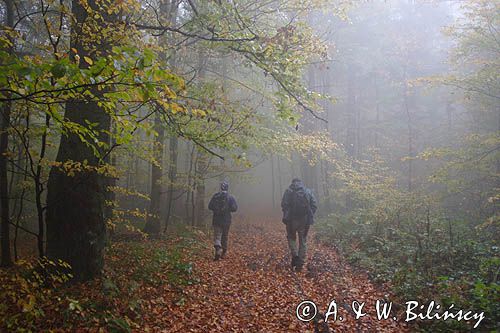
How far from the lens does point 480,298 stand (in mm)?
5188

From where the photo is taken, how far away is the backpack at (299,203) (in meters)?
9.02

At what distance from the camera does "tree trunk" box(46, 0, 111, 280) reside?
18.7 feet

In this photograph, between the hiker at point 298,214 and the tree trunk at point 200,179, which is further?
the tree trunk at point 200,179

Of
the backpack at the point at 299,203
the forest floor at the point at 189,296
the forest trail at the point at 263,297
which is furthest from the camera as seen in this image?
the backpack at the point at 299,203

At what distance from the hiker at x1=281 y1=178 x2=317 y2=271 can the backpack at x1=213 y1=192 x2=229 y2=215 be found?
190 cm

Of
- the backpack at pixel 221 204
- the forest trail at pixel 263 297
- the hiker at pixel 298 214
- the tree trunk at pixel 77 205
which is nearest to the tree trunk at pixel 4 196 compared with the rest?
the tree trunk at pixel 77 205

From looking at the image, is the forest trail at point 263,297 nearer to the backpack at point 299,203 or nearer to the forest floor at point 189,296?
the forest floor at point 189,296

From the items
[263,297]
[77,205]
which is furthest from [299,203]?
[77,205]

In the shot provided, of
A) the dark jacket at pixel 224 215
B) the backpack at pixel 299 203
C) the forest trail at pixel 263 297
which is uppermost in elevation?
the backpack at pixel 299 203

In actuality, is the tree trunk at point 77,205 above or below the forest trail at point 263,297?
above

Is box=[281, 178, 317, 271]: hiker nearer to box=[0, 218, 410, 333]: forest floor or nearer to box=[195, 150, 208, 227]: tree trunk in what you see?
box=[0, 218, 410, 333]: forest floor

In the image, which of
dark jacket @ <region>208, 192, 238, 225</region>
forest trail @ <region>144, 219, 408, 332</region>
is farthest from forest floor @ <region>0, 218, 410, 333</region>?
dark jacket @ <region>208, 192, 238, 225</region>

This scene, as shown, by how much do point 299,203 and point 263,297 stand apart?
299 cm

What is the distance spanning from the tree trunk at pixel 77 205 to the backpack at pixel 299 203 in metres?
4.88
